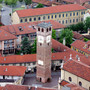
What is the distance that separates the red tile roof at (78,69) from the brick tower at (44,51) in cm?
1001

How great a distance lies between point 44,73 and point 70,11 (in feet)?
160

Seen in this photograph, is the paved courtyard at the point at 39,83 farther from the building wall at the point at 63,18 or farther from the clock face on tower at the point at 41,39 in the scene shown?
the building wall at the point at 63,18

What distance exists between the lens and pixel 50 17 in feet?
398

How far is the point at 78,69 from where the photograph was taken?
6969 cm

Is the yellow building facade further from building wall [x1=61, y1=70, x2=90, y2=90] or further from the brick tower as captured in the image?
building wall [x1=61, y1=70, x2=90, y2=90]

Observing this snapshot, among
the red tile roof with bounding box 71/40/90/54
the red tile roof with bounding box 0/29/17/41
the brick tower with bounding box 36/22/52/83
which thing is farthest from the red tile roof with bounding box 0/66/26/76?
the red tile roof with bounding box 71/40/90/54

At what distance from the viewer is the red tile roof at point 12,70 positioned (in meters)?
81.3

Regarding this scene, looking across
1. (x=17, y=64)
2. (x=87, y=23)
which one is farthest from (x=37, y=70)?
(x=87, y=23)

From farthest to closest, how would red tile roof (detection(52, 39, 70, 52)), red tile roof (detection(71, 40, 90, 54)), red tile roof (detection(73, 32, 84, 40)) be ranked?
red tile roof (detection(73, 32, 84, 40))
red tile roof (detection(71, 40, 90, 54))
red tile roof (detection(52, 39, 70, 52))

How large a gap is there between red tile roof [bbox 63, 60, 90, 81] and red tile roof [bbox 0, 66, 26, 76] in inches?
611

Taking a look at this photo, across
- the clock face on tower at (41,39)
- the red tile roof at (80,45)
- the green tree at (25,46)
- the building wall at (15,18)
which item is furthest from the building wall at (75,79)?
the building wall at (15,18)

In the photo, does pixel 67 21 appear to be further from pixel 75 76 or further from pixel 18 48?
pixel 75 76

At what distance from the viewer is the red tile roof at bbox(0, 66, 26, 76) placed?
81275mm

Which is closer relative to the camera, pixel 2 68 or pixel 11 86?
pixel 11 86
